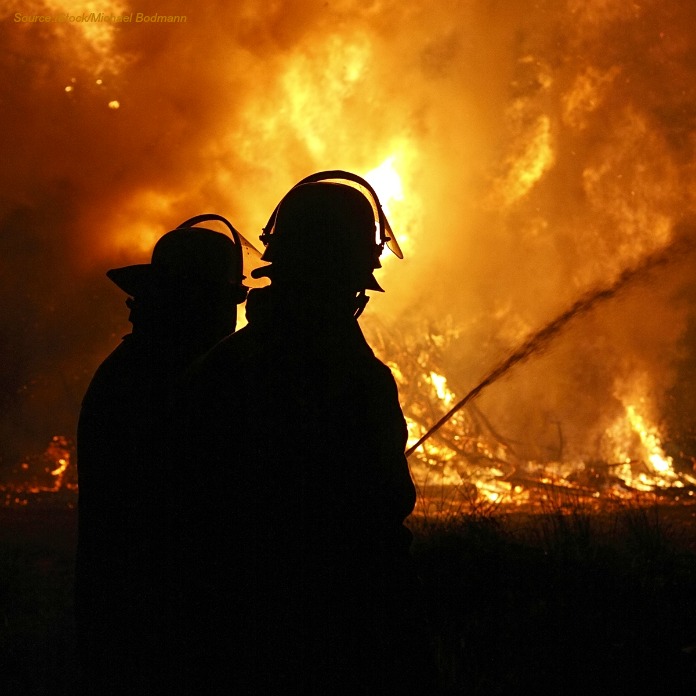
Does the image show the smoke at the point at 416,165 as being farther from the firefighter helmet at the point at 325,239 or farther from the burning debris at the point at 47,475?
the firefighter helmet at the point at 325,239

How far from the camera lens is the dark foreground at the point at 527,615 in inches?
125

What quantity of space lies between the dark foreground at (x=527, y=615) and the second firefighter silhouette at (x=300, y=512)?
186 centimetres

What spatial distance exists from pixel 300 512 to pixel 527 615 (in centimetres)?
279

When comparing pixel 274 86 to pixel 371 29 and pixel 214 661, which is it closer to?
pixel 371 29

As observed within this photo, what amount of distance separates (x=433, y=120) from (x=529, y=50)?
3.18 metres

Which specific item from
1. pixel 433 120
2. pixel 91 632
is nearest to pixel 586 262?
pixel 433 120

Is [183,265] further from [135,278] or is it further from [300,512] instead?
[300,512]

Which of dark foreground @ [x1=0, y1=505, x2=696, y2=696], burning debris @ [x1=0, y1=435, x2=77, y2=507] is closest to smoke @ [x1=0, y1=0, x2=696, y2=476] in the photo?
burning debris @ [x1=0, y1=435, x2=77, y2=507]

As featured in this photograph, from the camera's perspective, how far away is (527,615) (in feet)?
12.2

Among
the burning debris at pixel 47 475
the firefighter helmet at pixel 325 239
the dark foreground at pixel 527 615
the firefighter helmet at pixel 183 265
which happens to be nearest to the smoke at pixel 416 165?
the burning debris at pixel 47 475

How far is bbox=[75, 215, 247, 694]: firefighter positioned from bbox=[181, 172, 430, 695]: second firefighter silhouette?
471 millimetres

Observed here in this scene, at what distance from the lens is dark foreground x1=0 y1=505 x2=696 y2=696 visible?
10.4 feet

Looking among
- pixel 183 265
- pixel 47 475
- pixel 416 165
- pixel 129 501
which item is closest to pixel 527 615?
pixel 129 501

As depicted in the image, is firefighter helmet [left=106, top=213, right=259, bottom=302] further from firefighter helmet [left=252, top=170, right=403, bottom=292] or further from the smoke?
the smoke
